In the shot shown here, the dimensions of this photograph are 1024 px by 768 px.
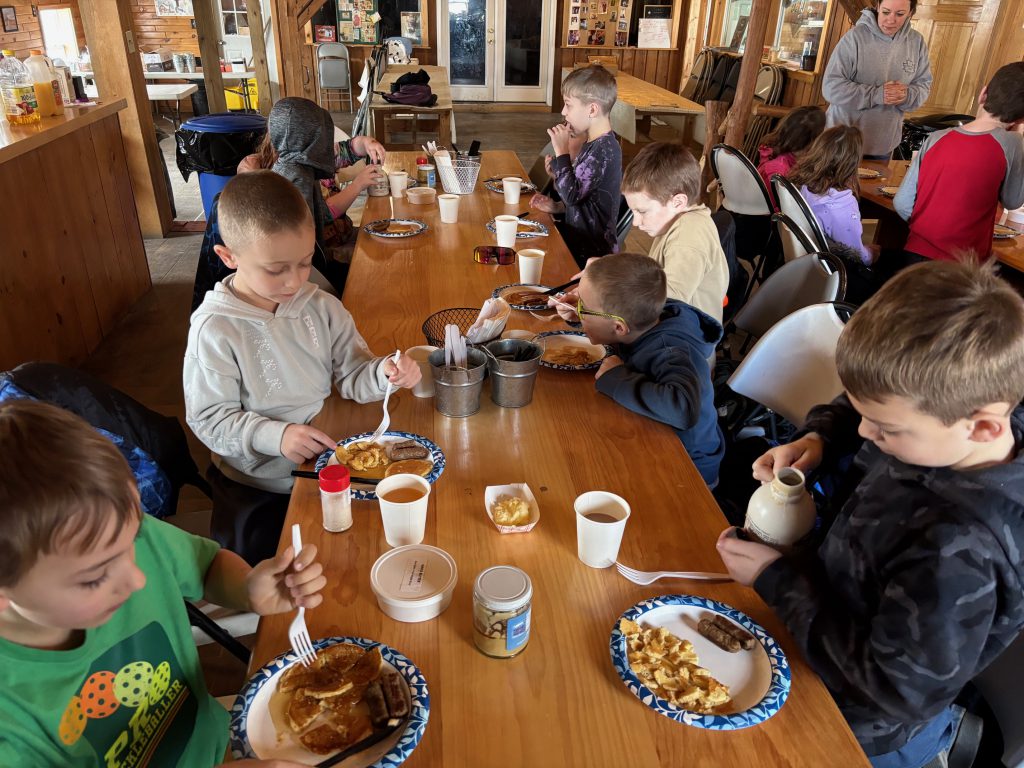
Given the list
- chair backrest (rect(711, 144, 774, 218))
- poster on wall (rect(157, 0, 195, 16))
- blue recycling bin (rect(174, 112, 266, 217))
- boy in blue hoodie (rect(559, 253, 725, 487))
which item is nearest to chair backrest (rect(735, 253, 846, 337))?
boy in blue hoodie (rect(559, 253, 725, 487))

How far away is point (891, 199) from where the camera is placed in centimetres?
372

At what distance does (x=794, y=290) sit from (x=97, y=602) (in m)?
2.43

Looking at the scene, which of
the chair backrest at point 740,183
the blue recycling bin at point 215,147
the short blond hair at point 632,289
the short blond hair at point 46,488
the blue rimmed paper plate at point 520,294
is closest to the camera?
the short blond hair at point 46,488

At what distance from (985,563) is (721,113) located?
6.56 meters

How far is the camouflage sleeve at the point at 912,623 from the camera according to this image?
0.88 metres

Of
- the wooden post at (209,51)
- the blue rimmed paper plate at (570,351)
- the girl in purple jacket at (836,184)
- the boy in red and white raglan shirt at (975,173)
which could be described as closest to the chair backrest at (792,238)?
the girl in purple jacket at (836,184)

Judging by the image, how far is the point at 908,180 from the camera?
3428 mm

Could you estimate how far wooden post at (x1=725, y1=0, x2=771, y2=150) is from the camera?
4.98 metres

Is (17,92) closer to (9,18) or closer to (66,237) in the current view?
(66,237)

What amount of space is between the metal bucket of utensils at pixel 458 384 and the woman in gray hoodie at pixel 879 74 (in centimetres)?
402

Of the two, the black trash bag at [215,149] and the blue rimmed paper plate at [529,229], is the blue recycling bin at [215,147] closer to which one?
the black trash bag at [215,149]

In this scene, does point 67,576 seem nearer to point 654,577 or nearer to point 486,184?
point 654,577

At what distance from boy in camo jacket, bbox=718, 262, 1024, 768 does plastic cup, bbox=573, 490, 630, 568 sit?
238 mm

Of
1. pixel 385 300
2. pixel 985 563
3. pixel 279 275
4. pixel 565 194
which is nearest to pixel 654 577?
pixel 985 563
